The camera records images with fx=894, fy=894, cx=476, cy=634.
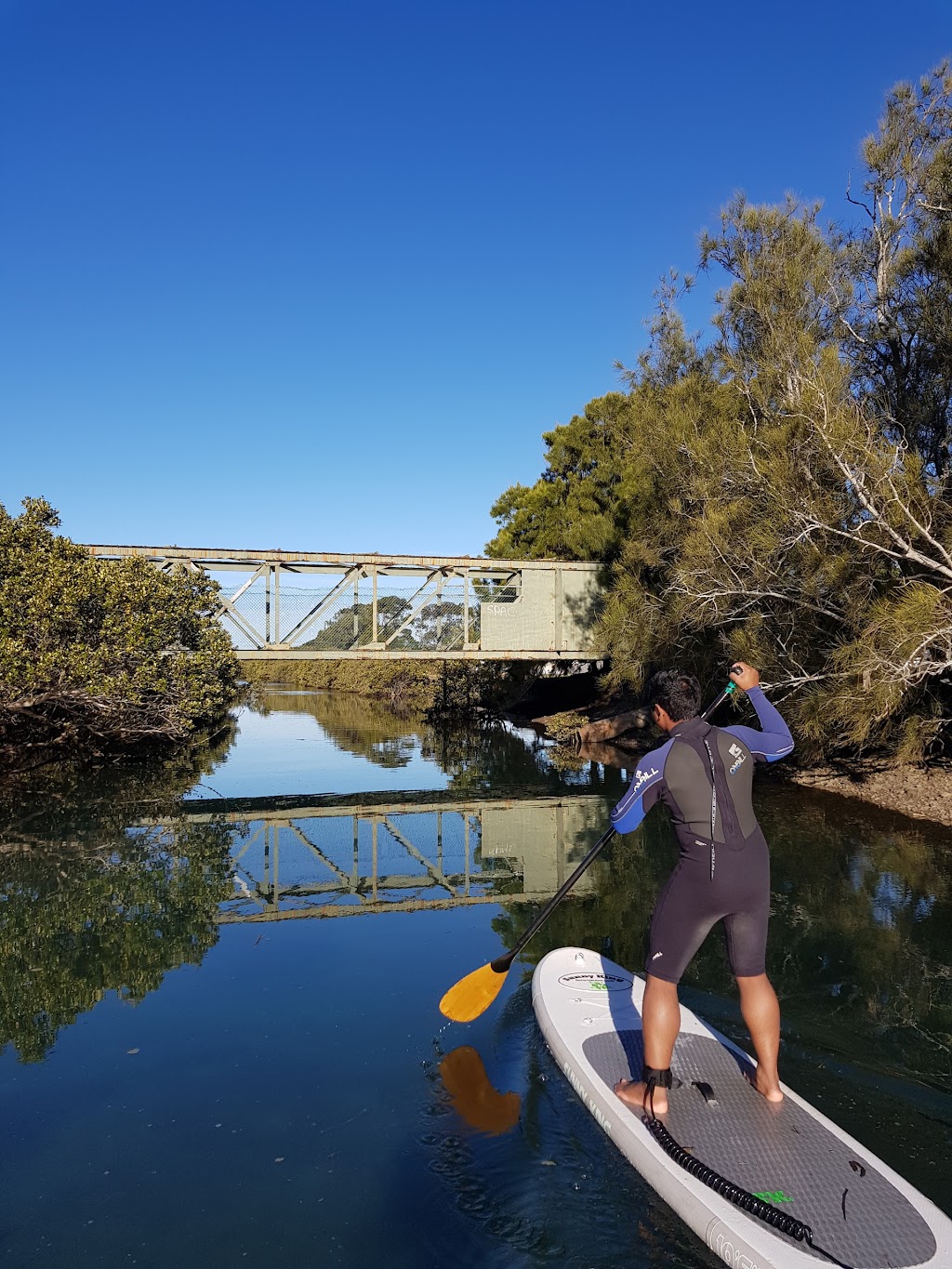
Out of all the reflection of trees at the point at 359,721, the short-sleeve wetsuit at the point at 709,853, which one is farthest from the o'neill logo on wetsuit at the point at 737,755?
the reflection of trees at the point at 359,721

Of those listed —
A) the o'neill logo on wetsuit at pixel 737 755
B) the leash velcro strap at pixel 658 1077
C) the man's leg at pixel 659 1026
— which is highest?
the o'neill logo on wetsuit at pixel 737 755

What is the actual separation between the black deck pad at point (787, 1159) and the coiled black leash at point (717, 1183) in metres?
0.04

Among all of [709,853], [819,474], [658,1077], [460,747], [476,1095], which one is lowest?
[460,747]

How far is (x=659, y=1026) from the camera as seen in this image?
4023 millimetres

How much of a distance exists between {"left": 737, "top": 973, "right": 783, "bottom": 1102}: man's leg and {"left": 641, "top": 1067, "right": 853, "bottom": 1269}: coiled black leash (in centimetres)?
45

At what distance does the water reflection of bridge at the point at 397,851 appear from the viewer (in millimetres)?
8906

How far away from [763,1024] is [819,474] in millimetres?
9879

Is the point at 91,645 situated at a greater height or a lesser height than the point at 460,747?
greater

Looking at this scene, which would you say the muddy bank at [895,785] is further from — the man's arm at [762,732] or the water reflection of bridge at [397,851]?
the man's arm at [762,732]

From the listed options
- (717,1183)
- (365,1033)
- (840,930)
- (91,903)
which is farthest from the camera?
(91,903)

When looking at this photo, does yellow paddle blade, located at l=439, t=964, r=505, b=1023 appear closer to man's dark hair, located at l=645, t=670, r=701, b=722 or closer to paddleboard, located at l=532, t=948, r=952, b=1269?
paddleboard, located at l=532, t=948, r=952, b=1269

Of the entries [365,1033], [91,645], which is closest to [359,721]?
[91,645]

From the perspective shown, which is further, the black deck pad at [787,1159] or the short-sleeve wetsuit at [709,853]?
the short-sleeve wetsuit at [709,853]

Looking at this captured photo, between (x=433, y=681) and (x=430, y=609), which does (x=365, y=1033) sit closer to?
(x=430, y=609)
